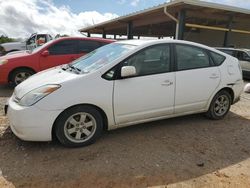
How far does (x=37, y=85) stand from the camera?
345cm

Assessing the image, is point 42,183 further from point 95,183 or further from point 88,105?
point 88,105

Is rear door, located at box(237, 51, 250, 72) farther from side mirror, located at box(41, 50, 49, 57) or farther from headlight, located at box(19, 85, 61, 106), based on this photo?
headlight, located at box(19, 85, 61, 106)

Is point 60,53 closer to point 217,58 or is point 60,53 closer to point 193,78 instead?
point 193,78

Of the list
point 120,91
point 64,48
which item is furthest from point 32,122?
point 64,48

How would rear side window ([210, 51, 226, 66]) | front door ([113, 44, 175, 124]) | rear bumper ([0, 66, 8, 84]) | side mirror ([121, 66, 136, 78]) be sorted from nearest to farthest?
side mirror ([121, 66, 136, 78])
front door ([113, 44, 175, 124])
rear side window ([210, 51, 226, 66])
rear bumper ([0, 66, 8, 84])

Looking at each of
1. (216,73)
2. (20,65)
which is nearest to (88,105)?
(216,73)

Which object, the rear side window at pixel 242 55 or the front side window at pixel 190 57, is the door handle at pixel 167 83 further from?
the rear side window at pixel 242 55

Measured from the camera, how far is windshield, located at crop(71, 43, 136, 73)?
3.82 meters

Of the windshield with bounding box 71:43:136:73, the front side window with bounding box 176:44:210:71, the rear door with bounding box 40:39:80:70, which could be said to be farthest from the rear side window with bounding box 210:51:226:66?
→ the rear door with bounding box 40:39:80:70

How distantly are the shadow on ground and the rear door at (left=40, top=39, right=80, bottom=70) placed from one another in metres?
3.67

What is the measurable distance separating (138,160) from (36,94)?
1.61 m

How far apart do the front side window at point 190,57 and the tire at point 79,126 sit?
170cm

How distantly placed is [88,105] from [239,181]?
2135 millimetres

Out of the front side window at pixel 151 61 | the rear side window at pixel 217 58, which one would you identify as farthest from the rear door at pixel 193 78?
the front side window at pixel 151 61
